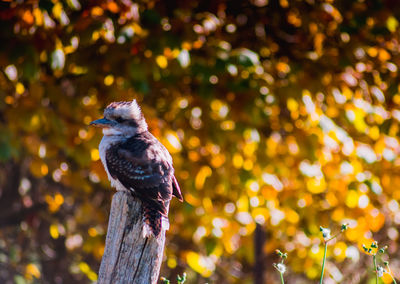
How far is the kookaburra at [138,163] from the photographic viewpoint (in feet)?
9.57

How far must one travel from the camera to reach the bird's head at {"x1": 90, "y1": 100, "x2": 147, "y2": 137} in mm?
3795

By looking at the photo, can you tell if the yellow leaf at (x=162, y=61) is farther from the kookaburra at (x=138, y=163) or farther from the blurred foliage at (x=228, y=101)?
the kookaburra at (x=138, y=163)

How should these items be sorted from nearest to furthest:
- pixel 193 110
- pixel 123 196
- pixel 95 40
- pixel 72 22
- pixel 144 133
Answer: pixel 123 196
pixel 144 133
pixel 72 22
pixel 95 40
pixel 193 110

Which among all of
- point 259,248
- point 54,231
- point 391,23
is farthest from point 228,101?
point 54,231

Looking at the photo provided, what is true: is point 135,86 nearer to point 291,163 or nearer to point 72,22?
point 72,22

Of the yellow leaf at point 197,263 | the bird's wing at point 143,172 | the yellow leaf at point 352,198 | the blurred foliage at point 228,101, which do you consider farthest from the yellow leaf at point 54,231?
the yellow leaf at point 352,198

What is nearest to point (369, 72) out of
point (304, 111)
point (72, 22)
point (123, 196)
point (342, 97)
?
point (342, 97)

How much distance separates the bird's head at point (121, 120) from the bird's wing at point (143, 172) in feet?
0.61

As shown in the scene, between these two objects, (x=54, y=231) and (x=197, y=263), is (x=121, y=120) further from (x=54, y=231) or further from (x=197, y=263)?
(x=54, y=231)

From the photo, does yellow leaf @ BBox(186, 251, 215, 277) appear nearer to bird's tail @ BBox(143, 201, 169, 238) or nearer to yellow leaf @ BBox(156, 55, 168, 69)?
yellow leaf @ BBox(156, 55, 168, 69)

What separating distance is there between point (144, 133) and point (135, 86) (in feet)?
2.14

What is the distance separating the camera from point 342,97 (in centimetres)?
518

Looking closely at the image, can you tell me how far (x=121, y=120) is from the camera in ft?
12.7

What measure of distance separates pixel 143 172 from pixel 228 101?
69.3 inches
